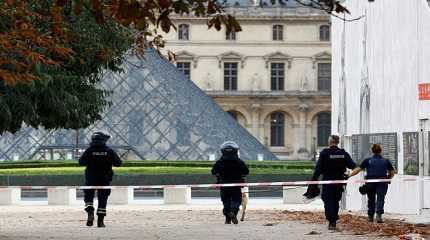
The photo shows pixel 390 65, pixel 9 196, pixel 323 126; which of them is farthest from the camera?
pixel 323 126

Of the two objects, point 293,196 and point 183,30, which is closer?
point 293,196

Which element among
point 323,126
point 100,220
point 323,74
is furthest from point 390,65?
point 323,74

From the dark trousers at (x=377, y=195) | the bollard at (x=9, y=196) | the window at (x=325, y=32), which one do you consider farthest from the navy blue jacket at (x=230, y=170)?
the window at (x=325, y=32)

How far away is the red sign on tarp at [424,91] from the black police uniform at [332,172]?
10.1ft

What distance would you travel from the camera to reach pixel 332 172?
16.1m

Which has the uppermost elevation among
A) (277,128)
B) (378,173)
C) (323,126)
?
(323,126)

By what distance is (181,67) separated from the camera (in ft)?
267

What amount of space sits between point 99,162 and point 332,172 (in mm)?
3069

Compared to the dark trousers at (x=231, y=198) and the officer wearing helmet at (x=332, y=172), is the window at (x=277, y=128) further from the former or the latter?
the officer wearing helmet at (x=332, y=172)

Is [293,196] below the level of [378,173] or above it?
below

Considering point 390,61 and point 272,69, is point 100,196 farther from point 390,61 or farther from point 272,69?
point 272,69

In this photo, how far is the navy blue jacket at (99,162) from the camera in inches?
634

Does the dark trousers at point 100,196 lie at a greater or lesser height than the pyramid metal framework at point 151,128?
lesser

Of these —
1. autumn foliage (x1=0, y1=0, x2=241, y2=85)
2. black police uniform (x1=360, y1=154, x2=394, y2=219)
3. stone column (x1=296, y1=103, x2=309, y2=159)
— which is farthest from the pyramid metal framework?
stone column (x1=296, y1=103, x2=309, y2=159)
